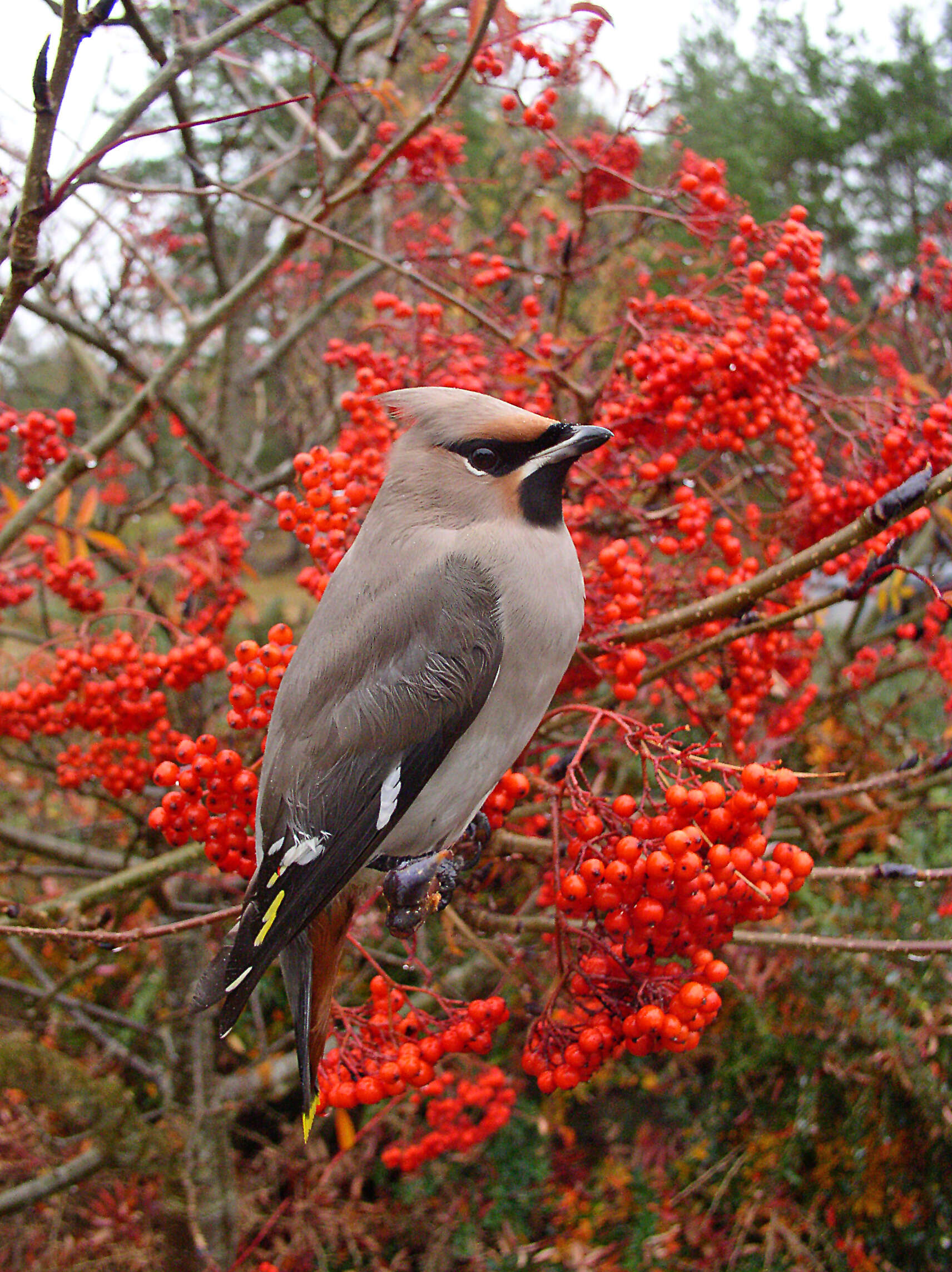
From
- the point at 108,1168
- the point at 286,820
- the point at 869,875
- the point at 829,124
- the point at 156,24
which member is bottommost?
the point at 108,1168

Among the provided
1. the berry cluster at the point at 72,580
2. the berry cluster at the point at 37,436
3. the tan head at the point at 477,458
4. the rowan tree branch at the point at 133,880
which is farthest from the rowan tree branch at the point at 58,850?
the tan head at the point at 477,458

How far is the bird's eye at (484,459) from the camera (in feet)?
5.18

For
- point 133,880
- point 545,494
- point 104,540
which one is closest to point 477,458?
point 545,494

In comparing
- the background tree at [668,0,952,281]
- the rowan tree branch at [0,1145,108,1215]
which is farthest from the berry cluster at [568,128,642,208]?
the background tree at [668,0,952,281]

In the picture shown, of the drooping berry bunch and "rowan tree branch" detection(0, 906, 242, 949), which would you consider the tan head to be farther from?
"rowan tree branch" detection(0, 906, 242, 949)

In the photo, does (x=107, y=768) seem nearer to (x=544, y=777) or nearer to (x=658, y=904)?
(x=544, y=777)

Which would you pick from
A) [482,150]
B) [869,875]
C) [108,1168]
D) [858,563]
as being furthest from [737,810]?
[482,150]

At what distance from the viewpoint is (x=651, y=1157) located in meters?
3.63

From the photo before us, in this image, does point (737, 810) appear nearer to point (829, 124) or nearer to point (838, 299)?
point (838, 299)

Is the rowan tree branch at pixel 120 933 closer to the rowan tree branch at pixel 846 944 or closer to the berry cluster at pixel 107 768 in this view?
the rowan tree branch at pixel 846 944

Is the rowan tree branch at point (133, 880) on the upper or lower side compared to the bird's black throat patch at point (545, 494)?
lower

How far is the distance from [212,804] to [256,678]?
22 centimetres

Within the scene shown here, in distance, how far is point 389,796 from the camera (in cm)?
149

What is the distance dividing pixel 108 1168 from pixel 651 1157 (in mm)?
2015
